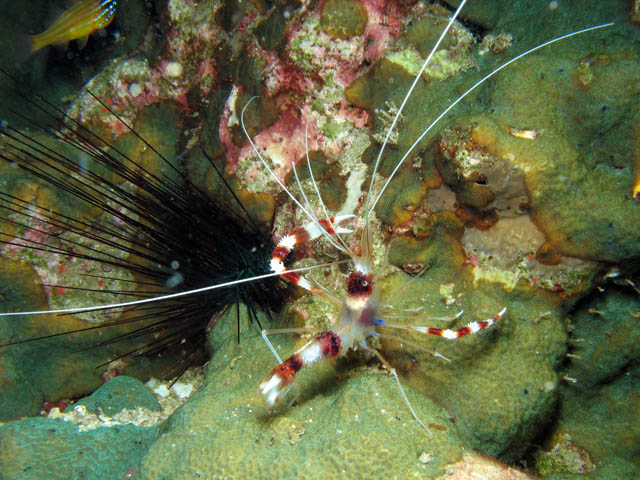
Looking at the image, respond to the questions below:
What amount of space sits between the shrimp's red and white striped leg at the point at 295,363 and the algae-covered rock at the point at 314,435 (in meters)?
0.33

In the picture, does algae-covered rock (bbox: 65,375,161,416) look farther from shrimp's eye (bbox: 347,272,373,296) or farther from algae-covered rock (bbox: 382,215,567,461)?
shrimp's eye (bbox: 347,272,373,296)

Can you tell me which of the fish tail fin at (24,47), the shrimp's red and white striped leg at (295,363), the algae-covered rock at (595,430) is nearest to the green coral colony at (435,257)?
the algae-covered rock at (595,430)

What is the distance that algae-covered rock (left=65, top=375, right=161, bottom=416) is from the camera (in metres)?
3.80

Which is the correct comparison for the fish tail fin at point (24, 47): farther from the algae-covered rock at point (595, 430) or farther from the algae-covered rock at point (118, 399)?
the algae-covered rock at point (595, 430)

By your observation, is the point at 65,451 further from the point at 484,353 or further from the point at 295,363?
the point at 484,353

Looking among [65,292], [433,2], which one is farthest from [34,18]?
[433,2]

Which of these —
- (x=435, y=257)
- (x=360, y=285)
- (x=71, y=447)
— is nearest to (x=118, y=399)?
(x=71, y=447)

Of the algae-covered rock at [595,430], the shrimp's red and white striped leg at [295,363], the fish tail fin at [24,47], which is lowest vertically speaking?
the algae-covered rock at [595,430]

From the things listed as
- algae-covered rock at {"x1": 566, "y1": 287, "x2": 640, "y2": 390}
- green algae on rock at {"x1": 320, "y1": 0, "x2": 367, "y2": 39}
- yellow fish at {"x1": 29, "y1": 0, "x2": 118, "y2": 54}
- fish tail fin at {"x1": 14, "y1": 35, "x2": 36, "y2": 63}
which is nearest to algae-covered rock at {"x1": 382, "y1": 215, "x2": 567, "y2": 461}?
algae-covered rock at {"x1": 566, "y1": 287, "x2": 640, "y2": 390}

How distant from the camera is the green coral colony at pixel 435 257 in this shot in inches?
101

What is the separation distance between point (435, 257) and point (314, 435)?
1.64 metres

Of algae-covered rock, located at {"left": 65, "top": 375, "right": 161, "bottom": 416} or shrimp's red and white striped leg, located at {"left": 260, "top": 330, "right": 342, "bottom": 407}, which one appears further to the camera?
algae-covered rock, located at {"left": 65, "top": 375, "right": 161, "bottom": 416}

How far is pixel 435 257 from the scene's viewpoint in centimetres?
307

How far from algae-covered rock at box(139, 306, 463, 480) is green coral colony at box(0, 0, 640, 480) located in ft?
0.05
